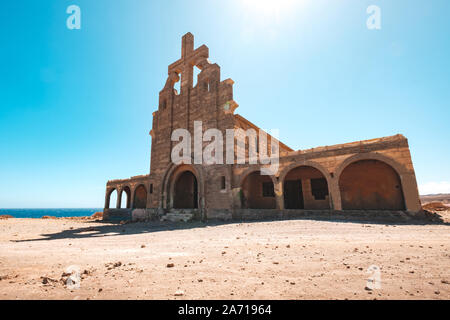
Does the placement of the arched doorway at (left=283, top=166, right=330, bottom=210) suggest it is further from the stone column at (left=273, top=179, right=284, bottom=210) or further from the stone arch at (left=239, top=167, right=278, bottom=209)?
the stone column at (left=273, top=179, right=284, bottom=210)

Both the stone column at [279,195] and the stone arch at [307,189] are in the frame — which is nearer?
the stone column at [279,195]

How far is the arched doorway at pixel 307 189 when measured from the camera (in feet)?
48.5

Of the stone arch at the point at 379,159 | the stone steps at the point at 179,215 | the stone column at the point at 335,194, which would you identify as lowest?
the stone steps at the point at 179,215

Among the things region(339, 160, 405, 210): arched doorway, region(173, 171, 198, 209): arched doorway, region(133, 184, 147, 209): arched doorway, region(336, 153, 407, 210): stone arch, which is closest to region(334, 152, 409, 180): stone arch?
region(336, 153, 407, 210): stone arch

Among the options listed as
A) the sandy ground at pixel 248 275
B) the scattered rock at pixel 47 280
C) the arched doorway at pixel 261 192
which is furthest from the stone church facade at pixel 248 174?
the scattered rock at pixel 47 280

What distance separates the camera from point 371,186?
43.4ft

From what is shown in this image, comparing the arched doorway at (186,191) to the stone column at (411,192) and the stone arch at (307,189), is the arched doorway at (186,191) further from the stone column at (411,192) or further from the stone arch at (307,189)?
the stone column at (411,192)

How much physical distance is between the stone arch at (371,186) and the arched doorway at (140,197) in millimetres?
22159

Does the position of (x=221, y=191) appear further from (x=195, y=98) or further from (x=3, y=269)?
(x=3, y=269)

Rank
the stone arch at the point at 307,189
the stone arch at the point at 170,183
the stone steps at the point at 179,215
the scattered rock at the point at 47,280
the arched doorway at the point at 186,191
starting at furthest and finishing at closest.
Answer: the arched doorway at the point at 186,191, the stone arch at the point at 170,183, the stone arch at the point at 307,189, the stone steps at the point at 179,215, the scattered rock at the point at 47,280

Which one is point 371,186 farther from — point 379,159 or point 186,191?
point 186,191

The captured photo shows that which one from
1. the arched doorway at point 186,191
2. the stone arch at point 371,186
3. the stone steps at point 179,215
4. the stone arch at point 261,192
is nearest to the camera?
the stone arch at point 371,186

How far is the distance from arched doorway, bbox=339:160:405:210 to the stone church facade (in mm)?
50

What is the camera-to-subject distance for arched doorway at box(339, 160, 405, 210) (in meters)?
12.5
